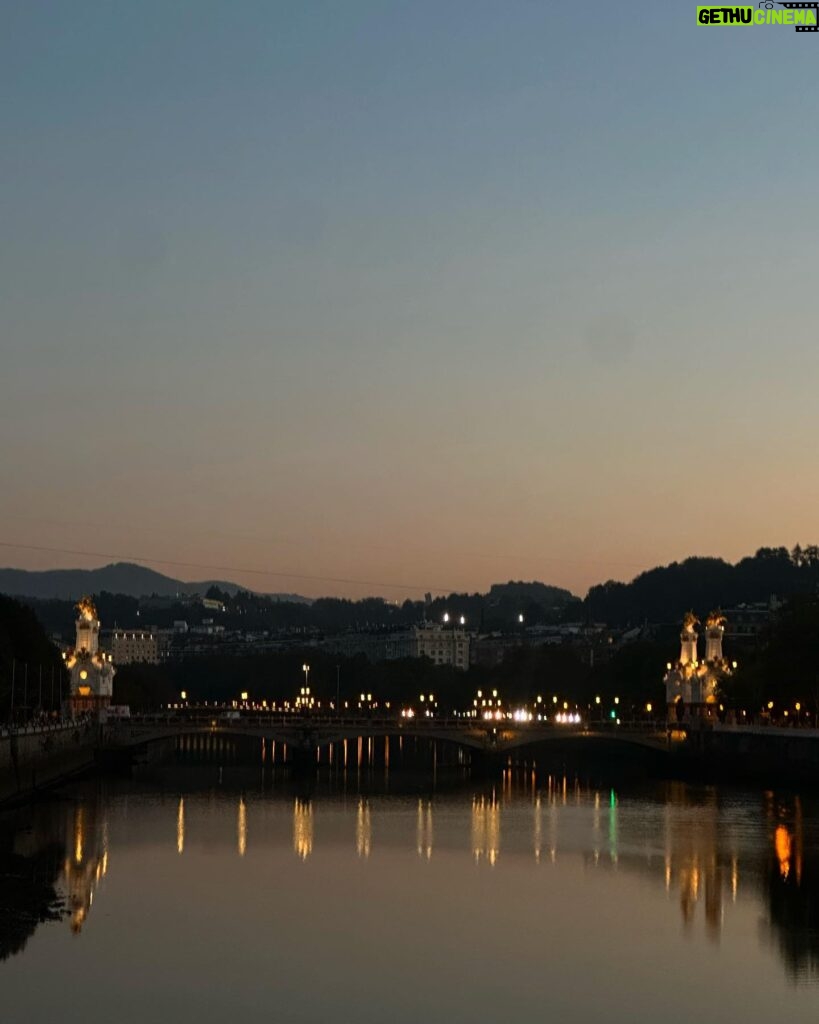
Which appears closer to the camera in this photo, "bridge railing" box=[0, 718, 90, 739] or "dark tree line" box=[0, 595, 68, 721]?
"bridge railing" box=[0, 718, 90, 739]

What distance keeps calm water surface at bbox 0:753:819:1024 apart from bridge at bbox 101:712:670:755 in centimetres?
2447

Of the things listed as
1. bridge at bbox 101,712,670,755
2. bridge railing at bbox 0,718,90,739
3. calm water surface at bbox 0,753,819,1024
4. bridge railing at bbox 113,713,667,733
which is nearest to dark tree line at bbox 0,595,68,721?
bridge railing at bbox 0,718,90,739

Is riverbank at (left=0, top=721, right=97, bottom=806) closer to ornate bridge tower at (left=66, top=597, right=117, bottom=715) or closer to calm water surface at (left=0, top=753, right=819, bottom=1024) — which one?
calm water surface at (left=0, top=753, right=819, bottom=1024)

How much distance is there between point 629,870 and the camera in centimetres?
5238

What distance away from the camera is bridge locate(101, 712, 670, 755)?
324ft

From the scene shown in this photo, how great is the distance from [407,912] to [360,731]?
5395 cm

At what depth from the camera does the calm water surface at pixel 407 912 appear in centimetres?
3400

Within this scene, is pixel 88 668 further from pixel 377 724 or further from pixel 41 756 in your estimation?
pixel 41 756

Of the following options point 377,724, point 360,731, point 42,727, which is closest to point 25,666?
point 42,727

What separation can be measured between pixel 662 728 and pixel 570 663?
62.5 meters

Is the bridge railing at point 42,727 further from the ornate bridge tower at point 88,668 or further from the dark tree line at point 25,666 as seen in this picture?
the ornate bridge tower at point 88,668

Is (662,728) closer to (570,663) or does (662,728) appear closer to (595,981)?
(570,663)

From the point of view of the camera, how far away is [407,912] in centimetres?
4422

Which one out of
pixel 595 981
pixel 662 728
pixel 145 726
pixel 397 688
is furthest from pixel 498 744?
pixel 397 688
